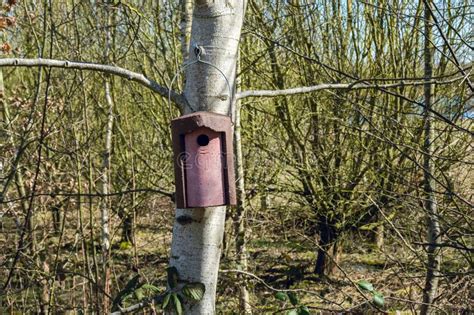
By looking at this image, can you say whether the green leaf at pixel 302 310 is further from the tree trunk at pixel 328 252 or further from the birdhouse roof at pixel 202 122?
the tree trunk at pixel 328 252

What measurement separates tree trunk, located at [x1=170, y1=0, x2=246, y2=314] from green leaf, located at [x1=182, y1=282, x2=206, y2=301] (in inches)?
1.3

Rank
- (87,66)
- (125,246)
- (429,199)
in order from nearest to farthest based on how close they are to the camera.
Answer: (87,66) → (429,199) → (125,246)

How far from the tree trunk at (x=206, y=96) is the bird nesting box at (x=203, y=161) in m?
0.06

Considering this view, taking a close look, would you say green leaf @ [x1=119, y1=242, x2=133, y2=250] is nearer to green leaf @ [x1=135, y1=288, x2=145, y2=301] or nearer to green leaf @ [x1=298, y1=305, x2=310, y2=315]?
green leaf @ [x1=298, y1=305, x2=310, y2=315]

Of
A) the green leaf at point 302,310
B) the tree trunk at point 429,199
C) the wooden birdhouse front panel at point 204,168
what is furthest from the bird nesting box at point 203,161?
the tree trunk at point 429,199

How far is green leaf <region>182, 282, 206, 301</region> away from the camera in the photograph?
6.43ft

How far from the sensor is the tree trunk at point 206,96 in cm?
202

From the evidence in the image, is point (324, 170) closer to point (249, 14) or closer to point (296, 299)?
point (249, 14)

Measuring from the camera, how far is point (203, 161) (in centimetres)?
217

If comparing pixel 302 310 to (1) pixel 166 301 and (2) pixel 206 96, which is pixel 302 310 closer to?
(1) pixel 166 301

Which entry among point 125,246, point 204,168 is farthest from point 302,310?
point 125,246

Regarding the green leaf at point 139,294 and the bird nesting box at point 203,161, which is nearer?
the bird nesting box at point 203,161

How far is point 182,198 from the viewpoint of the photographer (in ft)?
6.68

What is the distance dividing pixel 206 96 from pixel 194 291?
28.3 inches
